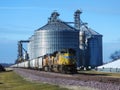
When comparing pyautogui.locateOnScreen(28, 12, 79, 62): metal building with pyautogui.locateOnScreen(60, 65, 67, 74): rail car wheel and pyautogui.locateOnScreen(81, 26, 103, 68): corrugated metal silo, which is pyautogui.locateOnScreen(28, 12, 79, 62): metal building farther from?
pyautogui.locateOnScreen(60, 65, 67, 74): rail car wheel

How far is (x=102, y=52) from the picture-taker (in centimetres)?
18325

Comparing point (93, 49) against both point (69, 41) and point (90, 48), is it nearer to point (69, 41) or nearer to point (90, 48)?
point (90, 48)

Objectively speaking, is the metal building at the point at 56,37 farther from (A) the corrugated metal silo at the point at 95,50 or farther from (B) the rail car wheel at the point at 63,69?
(B) the rail car wheel at the point at 63,69

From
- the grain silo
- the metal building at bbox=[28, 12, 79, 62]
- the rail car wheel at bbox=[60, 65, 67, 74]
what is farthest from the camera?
the grain silo

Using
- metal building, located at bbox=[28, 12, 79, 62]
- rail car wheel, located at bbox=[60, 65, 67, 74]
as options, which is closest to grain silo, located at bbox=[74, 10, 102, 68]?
metal building, located at bbox=[28, 12, 79, 62]

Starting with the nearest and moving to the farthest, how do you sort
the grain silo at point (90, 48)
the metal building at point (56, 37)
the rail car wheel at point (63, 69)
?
the rail car wheel at point (63, 69), the metal building at point (56, 37), the grain silo at point (90, 48)

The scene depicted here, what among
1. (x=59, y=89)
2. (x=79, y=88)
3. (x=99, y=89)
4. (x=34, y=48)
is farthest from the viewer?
(x=34, y=48)

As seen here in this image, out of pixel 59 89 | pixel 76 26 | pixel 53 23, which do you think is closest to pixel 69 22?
pixel 76 26

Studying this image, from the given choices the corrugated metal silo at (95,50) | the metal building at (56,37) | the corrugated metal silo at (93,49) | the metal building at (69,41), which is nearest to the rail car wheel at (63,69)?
the metal building at (69,41)

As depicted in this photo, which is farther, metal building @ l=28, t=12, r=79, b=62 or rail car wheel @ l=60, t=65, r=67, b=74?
metal building @ l=28, t=12, r=79, b=62

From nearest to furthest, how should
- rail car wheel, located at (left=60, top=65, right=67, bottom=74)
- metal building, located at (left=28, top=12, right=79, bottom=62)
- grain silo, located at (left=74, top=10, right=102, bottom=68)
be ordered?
rail car wheel, located at (left=60, top=65, right=67, bottom=74) < metal building, located at (left=28, top=12, right=79, bottom=62) < grain silo, located at (left=74, top=10, right=102, bottom=68)

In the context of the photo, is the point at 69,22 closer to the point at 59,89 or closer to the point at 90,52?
the point at 90,52

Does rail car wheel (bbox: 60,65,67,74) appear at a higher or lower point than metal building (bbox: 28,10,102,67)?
lower

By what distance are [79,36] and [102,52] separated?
1317cm
